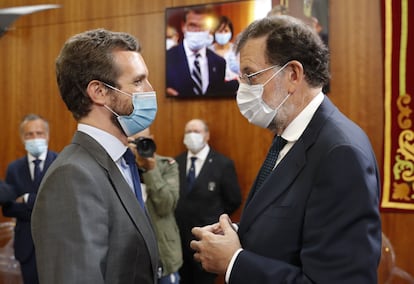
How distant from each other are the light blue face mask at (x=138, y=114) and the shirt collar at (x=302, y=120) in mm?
525

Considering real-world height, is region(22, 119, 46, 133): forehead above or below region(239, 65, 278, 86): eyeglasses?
below

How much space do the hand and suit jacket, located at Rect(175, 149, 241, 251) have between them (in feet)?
8.59

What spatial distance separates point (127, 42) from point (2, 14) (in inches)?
172

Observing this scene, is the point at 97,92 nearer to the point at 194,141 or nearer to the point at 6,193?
the point at 6,193

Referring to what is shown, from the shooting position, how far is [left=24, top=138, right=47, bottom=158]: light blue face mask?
363 centimetres

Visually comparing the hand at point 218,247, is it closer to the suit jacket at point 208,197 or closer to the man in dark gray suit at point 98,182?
the man in dark gray suit at point 98,182

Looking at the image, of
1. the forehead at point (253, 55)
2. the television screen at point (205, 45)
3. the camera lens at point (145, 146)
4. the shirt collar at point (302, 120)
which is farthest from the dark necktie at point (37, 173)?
the shirt collar at point (302, 120)

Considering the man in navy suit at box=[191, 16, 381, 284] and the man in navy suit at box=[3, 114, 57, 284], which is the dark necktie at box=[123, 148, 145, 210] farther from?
the man in navy suit at box=[3, 114, 57, 284]

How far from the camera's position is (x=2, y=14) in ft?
17.3

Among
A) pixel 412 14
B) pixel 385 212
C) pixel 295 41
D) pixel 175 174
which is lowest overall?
pixel 385 212

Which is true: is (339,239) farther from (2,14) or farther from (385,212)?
(2,14)

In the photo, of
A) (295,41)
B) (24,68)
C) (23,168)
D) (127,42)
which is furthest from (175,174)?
(24,68)

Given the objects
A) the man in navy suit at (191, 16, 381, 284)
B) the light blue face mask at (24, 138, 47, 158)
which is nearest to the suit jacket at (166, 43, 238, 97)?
the light blue face mask at (24, 138, 47, 158)

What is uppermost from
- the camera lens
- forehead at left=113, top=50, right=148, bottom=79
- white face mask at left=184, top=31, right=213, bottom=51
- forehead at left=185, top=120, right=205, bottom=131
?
white face mask at left=184, top=31, right=213, bottom=51
